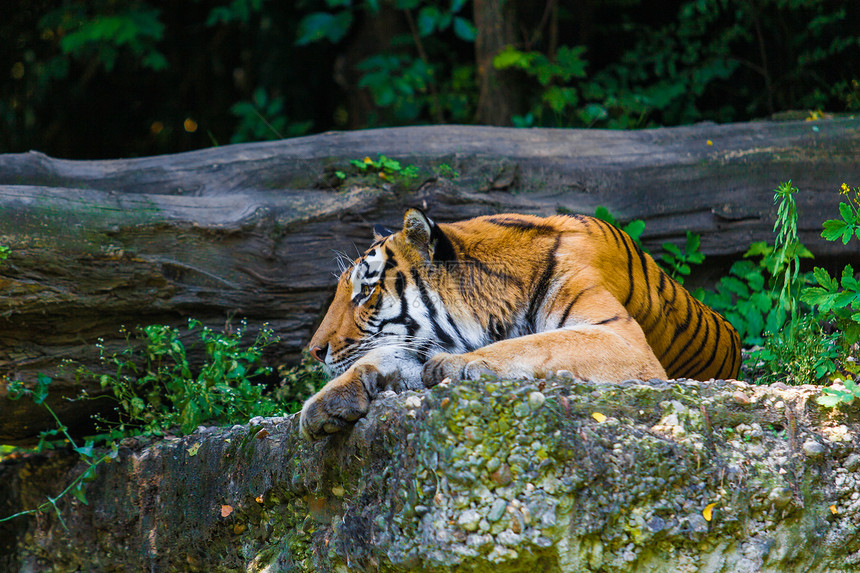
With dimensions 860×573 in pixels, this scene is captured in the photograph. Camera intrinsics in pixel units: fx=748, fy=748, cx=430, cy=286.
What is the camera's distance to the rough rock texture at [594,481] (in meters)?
1.72

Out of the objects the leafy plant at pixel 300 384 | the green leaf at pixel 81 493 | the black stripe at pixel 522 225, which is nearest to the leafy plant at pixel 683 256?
the black stripe at pixel 522 225

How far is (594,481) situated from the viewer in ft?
5.75

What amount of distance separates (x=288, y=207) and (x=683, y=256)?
213 cm

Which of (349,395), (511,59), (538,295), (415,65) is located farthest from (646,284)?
(415,65)

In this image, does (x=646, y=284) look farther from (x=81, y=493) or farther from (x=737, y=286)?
(x=81, y=493)

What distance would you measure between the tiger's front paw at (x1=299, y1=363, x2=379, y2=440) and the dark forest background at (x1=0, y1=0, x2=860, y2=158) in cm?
326

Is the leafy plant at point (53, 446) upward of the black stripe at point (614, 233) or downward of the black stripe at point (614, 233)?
downward

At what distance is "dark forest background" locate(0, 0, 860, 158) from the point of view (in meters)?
5.48

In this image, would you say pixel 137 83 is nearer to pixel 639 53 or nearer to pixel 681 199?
pixel 639 53

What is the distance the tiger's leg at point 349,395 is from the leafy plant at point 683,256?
2230mm

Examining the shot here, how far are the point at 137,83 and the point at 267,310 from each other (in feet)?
14.9

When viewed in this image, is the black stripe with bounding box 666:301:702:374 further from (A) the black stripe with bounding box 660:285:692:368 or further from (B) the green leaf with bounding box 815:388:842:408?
(B) the green leaf with bounding box 815:388:842:408

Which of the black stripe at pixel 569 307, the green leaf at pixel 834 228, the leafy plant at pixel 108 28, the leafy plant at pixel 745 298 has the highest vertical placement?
the leafy plant at pixel 108 28

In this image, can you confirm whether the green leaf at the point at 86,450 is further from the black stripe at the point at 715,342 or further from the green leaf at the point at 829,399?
the green leaf at the point at 829,399
